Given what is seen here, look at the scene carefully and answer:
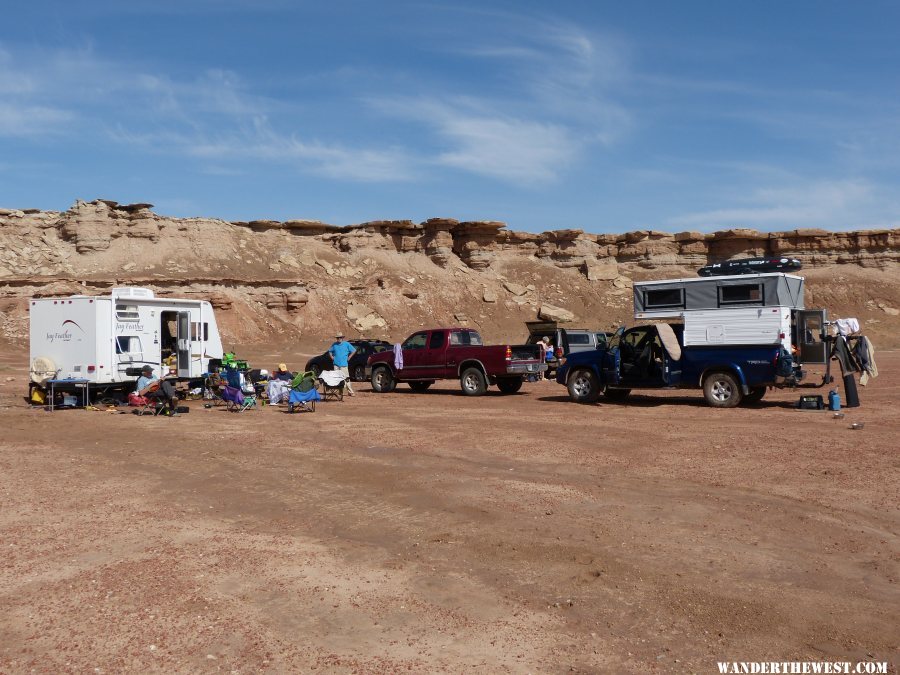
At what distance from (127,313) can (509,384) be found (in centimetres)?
1024

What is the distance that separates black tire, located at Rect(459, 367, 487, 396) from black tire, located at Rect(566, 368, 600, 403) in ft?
9.26

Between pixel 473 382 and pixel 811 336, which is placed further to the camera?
pixel 473 382

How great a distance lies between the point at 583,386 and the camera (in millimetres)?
19688

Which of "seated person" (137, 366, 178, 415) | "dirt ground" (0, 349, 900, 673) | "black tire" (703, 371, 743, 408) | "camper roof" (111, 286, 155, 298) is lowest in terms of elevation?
"dirt ground" (0, 349, 900, 673)

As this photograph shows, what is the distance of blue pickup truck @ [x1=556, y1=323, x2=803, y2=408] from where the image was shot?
56.4 feet

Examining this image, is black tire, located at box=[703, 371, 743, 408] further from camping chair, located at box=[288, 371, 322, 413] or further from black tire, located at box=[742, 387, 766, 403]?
camping chair, located at box=[288, 371, 322, 413]

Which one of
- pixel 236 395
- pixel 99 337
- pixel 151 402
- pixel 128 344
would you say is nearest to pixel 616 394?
pixel 236 395

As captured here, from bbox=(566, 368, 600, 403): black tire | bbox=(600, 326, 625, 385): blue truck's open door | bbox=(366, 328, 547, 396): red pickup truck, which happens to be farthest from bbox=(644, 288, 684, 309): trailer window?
bbox=(366, 328, 547, 396): red pickup truck

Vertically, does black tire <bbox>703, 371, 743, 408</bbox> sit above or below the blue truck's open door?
below

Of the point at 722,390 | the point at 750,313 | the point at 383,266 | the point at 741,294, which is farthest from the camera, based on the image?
the point at 383,266

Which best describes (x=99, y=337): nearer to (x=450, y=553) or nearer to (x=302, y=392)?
(x=302, y=392)

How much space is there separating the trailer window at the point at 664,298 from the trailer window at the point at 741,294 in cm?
98

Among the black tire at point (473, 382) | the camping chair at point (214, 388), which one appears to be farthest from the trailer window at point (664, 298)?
the camping chair at point (214, 388)

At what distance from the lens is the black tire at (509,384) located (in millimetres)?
22422
